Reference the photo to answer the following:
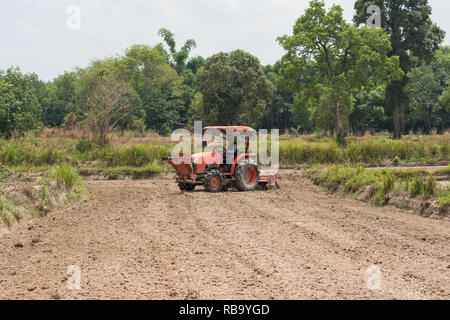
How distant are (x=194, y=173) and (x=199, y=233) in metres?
5.95

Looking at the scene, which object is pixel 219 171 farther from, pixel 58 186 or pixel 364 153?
pixel 364 153

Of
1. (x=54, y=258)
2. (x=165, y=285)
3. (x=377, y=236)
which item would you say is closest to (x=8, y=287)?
(x=54, y=258)

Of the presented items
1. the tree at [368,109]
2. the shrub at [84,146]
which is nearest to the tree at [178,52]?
the tree at [368,109]

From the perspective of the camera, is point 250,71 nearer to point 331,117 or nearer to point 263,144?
point 331,117

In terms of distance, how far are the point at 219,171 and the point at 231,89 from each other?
37068 millimetres

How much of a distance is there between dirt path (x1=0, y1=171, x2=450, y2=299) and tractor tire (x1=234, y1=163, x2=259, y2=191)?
2.94m

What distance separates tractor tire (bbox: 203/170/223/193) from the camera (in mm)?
14305

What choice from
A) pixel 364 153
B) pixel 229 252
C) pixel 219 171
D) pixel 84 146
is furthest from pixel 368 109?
pixel 229 252

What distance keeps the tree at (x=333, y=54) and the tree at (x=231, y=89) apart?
14.1 m

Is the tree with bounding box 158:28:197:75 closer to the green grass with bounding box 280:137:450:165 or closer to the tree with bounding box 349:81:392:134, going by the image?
the tree with bounding box 349:81:392:134

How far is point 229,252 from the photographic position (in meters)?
6.90

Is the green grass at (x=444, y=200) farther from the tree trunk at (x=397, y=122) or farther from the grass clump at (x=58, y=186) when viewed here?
the tree trunk at (x=397, y=122)

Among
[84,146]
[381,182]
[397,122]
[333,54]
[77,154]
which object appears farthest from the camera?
[397,122]

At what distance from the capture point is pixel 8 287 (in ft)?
17.6
